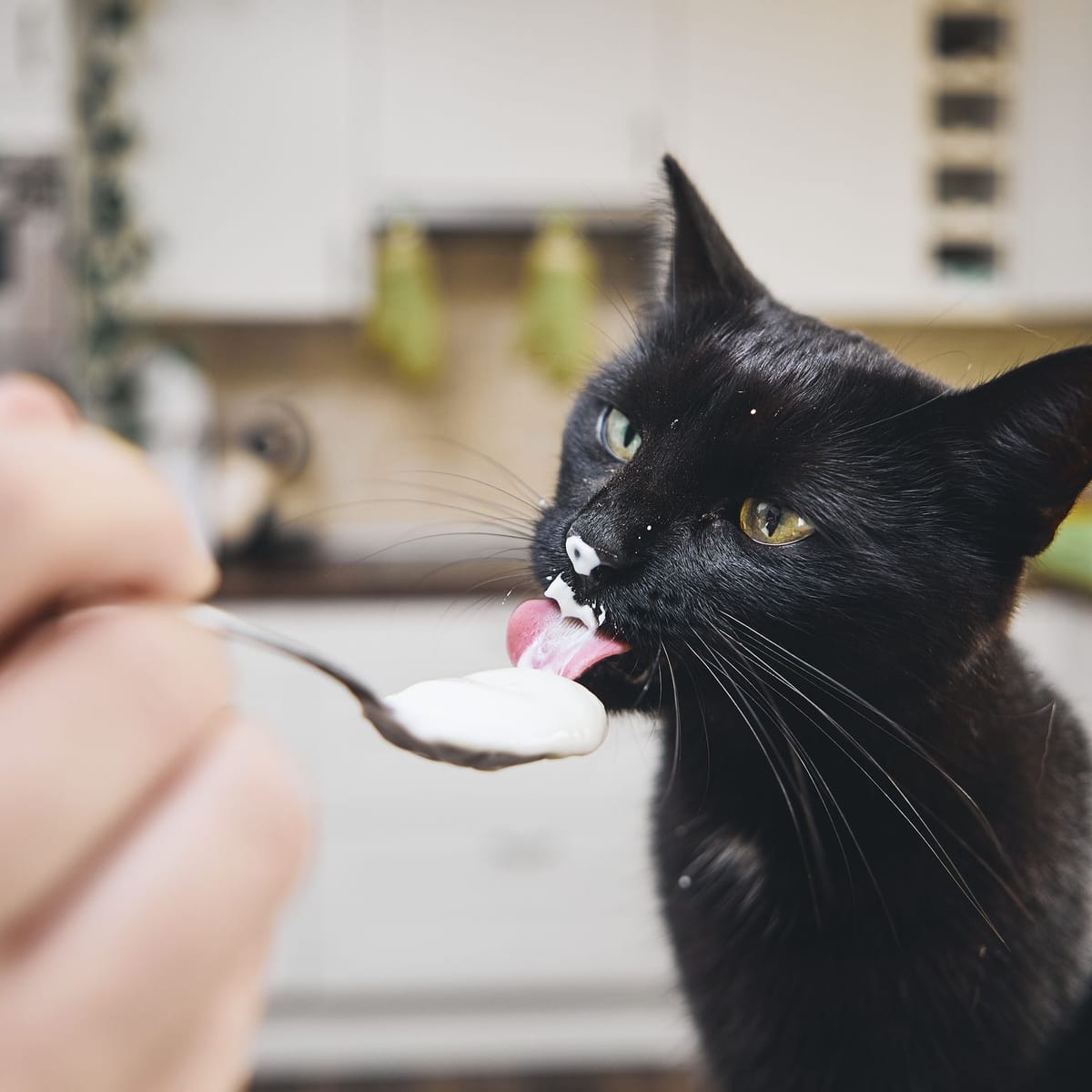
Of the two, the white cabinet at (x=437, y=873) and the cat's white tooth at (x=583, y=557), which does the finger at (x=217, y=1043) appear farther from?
the white cabinet at (x=437, y=873)

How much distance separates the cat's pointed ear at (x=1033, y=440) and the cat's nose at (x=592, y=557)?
5.1 inches

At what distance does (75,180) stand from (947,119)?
1.99 metres

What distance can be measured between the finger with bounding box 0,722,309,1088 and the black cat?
16 cm

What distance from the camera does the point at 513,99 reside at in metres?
2.22

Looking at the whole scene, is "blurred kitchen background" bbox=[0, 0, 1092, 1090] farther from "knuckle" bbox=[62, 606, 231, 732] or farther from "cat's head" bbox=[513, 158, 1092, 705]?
"knuckle" bbox=[62, 606, 231, 732]

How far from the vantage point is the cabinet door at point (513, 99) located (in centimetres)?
221

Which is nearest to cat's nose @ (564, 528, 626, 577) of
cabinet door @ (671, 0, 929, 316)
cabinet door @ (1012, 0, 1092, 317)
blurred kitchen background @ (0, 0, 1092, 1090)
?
blurred kitchen background @ (0, 0, 1092, 1090)

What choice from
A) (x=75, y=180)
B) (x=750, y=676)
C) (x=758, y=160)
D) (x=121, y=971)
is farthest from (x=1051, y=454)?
(x=75, y=180)

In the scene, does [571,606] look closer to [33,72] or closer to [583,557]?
[583,557]

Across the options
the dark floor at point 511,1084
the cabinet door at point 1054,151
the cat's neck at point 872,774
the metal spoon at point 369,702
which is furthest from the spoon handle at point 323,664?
the cabinet door at point 1054,151

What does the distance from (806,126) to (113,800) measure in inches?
93.8

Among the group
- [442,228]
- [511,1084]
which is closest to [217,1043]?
[511,1084]

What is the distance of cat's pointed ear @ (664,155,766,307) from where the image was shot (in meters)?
0.44

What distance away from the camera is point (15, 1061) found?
0.17 meters
